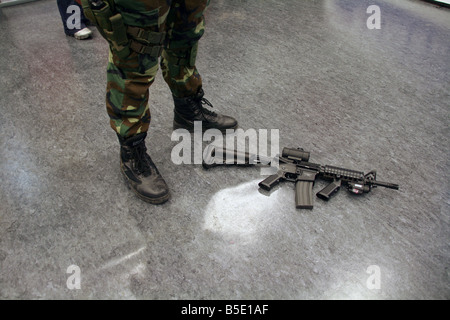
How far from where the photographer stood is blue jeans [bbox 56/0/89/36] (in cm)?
300

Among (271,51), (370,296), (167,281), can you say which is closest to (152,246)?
(167,281)

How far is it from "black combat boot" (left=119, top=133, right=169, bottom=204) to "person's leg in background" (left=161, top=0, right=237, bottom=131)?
0.38 metres

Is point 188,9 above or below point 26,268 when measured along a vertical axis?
above

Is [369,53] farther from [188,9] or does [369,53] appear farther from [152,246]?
[152,246]

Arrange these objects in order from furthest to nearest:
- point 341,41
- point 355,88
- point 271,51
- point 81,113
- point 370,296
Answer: point 341,41 → point 271,51 → point 355,88 → point 81,113 → point 370,296

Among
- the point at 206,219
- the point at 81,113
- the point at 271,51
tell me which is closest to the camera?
the point at 206,219

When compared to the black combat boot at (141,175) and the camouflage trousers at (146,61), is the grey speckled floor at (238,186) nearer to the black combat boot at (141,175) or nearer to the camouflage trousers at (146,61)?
the black combat boot at (141,175)

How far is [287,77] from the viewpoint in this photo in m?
2.65

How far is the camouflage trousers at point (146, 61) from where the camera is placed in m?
1.21

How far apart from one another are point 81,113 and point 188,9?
3.74 feet

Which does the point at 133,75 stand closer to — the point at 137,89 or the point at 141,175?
the point at 137,89

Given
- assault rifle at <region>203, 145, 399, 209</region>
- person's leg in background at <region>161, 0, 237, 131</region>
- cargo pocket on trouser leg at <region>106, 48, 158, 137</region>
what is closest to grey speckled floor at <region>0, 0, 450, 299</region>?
assault rifle at <region>203, 145, 399, 209</region>

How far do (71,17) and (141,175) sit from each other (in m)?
2.17

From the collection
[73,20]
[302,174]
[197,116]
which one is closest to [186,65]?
[197,116]
